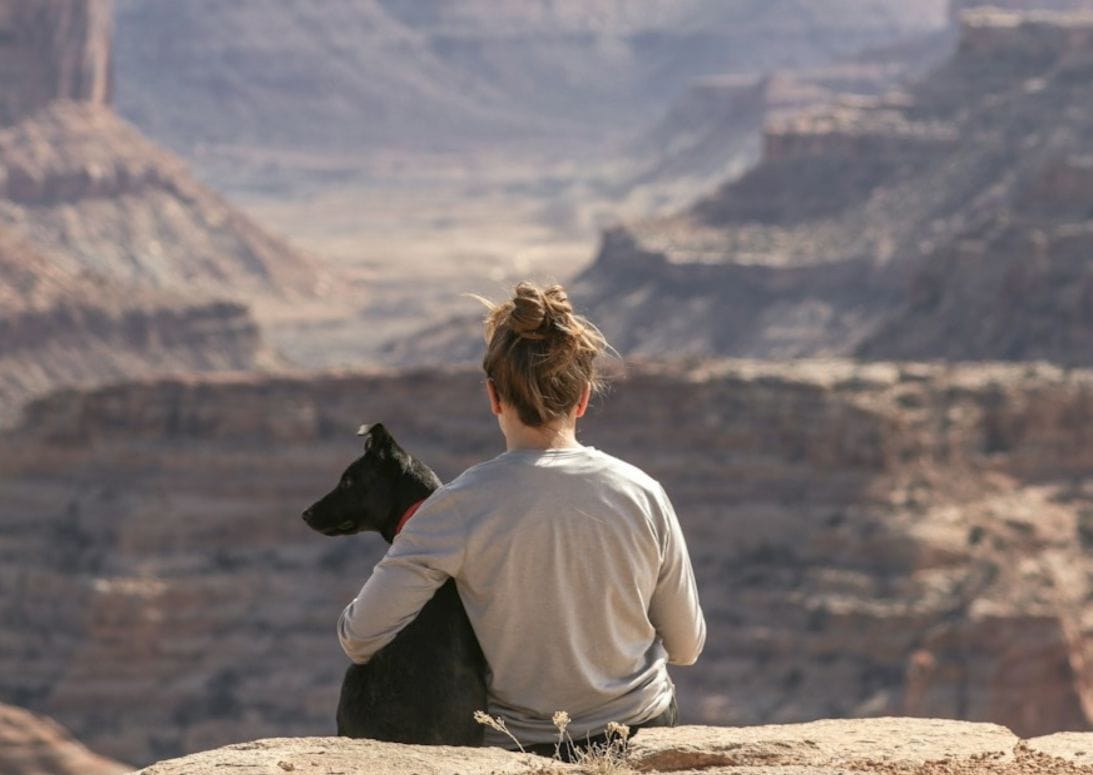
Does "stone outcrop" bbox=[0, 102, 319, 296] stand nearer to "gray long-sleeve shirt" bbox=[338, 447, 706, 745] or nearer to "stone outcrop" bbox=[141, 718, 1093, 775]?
"stone outcrop" bbox=[141, 718, 1093, 775]

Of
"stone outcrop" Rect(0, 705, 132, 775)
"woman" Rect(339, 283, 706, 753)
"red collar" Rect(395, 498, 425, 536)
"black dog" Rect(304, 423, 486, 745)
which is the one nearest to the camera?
"woman" Rect(339, 283, 706, 753)

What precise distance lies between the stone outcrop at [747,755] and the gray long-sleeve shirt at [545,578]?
0.34 m

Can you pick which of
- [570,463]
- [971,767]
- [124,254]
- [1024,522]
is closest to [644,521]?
[570,463]

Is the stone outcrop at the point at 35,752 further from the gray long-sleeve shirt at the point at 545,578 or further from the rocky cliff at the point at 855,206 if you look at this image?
the rocky cliff at the point at 855,206

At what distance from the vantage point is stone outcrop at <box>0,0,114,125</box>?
188875 millimetres

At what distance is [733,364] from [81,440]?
15.3m

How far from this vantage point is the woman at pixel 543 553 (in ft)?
35.5

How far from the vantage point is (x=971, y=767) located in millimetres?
11242

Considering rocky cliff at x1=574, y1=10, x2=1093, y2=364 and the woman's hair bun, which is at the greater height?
the woman's hair bun

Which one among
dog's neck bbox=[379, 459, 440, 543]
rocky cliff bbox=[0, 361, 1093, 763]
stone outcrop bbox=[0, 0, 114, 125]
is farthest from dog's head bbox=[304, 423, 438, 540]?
stone outcrop bbox=[0, 0, 114, 125]

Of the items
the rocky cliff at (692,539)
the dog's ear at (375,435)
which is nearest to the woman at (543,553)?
the dog's ear at (375,435)

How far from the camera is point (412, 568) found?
35.7 ft

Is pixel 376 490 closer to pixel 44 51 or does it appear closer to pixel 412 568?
pixel 412 568

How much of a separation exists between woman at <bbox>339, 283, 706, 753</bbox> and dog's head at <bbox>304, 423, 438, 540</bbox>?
0.41 m
